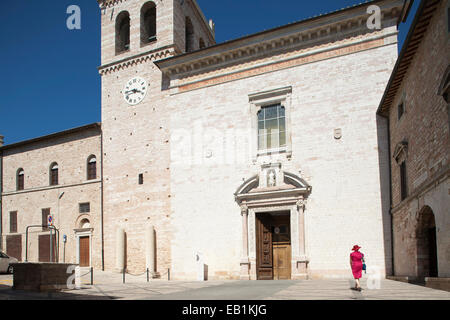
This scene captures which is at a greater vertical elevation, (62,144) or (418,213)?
(62,144)

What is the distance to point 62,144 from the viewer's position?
27.0 meters

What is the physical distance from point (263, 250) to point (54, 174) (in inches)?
598

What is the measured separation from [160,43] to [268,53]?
6576 millimetres

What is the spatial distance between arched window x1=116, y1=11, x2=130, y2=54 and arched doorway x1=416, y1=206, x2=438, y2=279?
18.6 meters

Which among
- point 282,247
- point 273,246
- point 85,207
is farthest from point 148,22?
point 282,247

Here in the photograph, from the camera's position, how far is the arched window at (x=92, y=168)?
25406 millimetres

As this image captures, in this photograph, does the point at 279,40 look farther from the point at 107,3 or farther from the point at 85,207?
the point at 85,207

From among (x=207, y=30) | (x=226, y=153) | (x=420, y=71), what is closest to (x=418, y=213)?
(x=420, y=71)

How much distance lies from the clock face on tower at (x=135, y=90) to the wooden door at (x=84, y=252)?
26.3 ft

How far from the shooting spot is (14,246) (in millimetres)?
27609

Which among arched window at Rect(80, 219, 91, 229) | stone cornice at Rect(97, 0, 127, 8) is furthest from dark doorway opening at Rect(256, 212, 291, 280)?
stone cornice at Rect(97, 0, 127, 8)

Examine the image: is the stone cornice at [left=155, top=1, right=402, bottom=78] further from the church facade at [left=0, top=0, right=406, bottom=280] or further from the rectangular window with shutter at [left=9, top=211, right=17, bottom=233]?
the rectangular window with shutter at [left=9, top=211, right=17, bottom=233]

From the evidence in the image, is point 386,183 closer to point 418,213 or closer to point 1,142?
point 418,213

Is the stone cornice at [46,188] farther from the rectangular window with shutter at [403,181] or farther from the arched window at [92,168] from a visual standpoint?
the rectangular window with shutter at [403,181]
